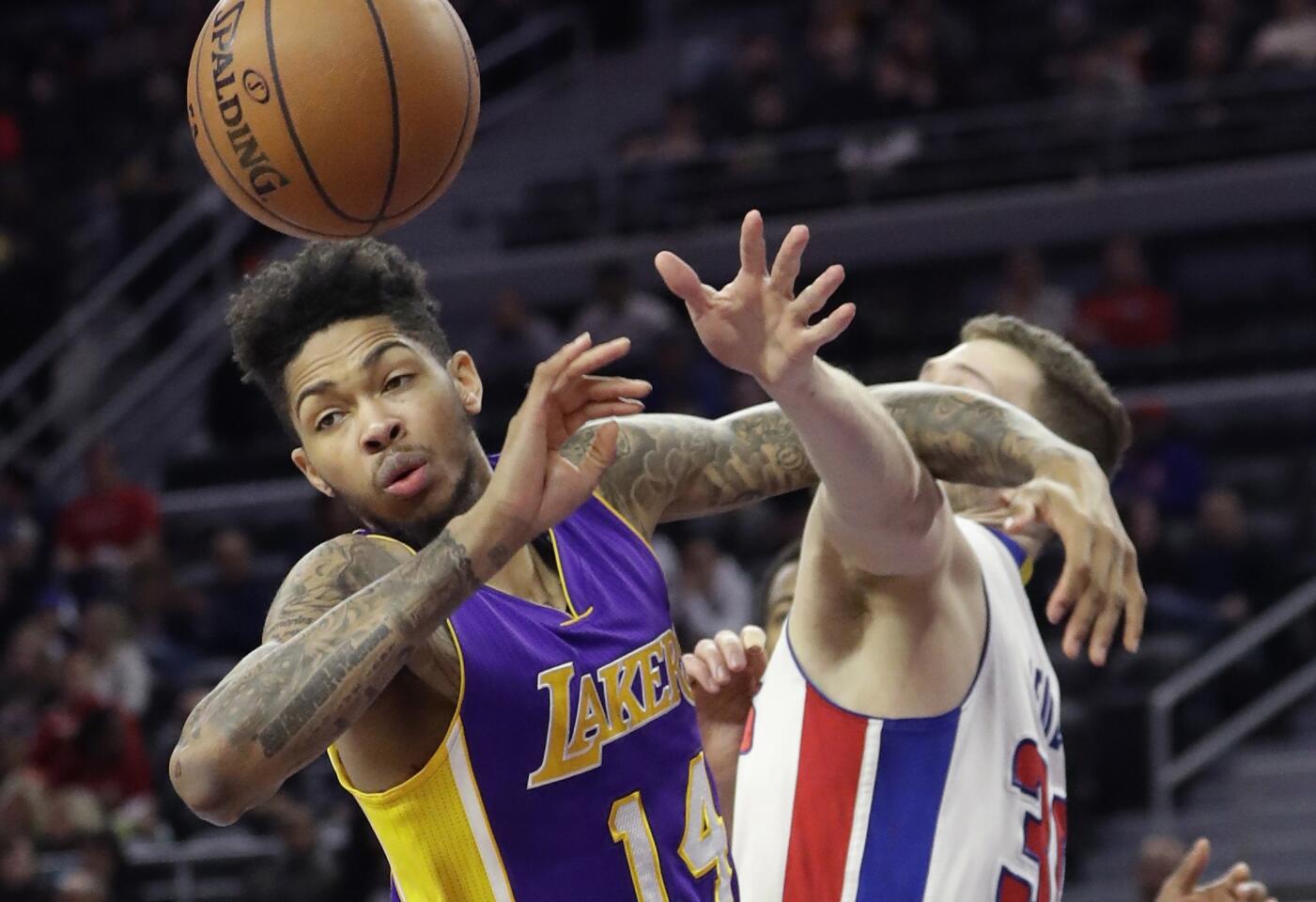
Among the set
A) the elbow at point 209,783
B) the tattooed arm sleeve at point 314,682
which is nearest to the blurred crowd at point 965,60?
the tattooed arm sleeve at point 314,682

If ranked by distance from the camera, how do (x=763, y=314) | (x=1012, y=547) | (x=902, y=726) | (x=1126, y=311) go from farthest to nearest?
(x=1126, y=311) → (x=1012, y=547) → (x=902, y=726) → (x=763, y=314)

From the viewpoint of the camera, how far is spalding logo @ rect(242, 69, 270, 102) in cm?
386

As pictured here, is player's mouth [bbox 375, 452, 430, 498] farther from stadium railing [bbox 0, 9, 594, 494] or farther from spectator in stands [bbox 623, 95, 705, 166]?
stadium railing [bbox 0, 9, 594, 494]

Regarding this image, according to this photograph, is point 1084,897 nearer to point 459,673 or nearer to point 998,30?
point 459,673

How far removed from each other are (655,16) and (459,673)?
14110mm

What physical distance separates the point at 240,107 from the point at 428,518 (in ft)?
3.41

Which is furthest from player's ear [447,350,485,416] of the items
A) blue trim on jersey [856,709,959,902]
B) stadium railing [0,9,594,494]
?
stadium railing [0,9,594,494]

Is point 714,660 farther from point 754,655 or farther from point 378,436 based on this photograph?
point 378,436

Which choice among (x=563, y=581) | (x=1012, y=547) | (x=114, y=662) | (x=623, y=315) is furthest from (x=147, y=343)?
(x=563, y=581)

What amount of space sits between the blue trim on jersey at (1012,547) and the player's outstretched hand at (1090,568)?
3.10ft

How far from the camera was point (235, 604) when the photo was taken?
37.0 feet

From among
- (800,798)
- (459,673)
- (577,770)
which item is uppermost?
(459,673)

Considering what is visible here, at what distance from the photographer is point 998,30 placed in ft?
47.0

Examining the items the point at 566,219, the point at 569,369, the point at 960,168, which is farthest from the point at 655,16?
the point at 569,369
